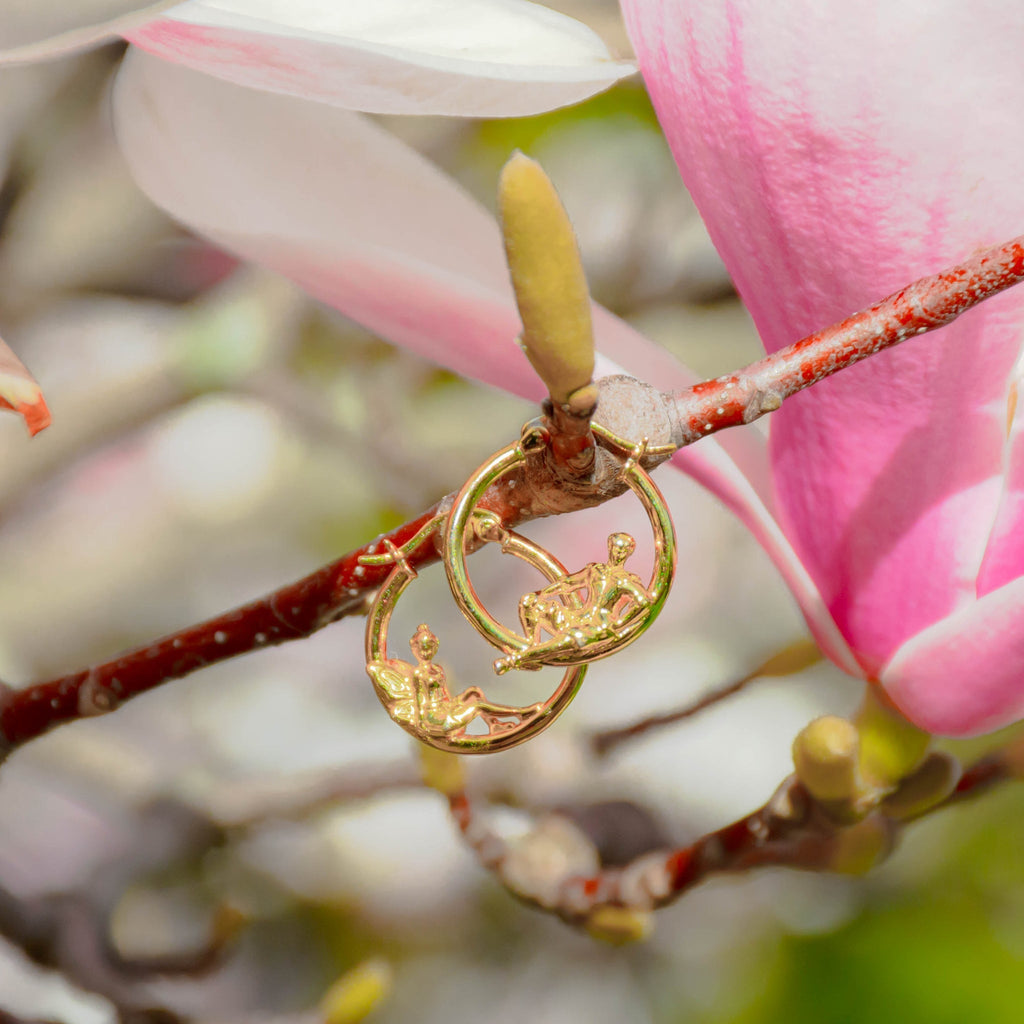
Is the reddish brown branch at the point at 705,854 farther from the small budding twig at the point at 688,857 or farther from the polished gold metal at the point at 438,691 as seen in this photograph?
the polished gold metal at the point at 438,691

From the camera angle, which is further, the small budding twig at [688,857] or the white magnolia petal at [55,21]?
the small budding twig at [688,857]

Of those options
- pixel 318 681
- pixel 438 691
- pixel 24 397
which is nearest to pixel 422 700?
pixel 438 691

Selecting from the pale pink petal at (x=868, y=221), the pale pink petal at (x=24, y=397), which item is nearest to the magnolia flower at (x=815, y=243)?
the pale pink petal at (x=868, y=221)

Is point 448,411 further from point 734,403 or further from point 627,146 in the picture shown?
point 734,403

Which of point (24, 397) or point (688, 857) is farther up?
point (24, 397)

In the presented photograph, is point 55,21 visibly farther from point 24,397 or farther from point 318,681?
point 318,681

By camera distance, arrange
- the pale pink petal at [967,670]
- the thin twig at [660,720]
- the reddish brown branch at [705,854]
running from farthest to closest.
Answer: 1. the thin twig at [660,720]
2. the reddish brown branch at [705,854]
3. the pale pink petal at [967,670]
